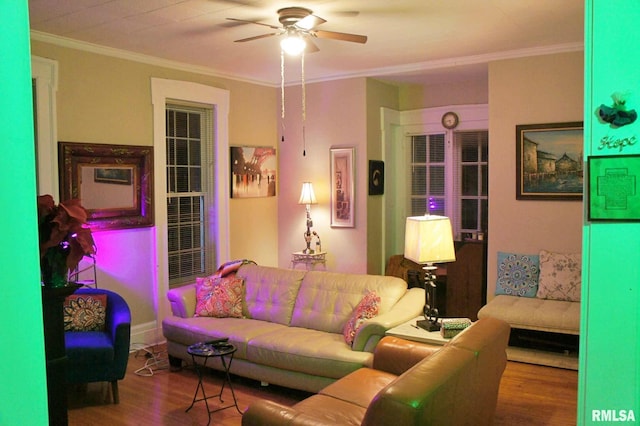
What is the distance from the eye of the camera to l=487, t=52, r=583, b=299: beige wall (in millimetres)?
5469

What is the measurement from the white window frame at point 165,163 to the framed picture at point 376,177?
66.4 inches

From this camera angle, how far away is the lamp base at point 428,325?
3984 mm

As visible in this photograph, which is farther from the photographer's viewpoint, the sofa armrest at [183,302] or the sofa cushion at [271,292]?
the sofa armrest at [183,302]

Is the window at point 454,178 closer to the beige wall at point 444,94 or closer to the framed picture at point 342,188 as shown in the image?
the beige wall at point 444,94

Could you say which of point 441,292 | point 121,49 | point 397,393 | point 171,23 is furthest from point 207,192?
point 397,393

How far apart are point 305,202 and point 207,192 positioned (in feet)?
3.80

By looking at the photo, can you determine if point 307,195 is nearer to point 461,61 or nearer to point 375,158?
point 375,158

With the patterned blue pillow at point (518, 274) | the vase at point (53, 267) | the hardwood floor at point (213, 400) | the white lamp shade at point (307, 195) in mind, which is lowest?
the hardwood floor at point (213, 400)

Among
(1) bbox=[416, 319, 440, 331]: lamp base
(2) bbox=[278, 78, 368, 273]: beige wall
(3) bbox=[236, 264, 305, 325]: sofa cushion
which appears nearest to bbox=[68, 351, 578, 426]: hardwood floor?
(3) bbox=[236, 264, 305, 325]: sofa cushion

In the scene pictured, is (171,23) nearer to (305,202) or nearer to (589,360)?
(305,202)

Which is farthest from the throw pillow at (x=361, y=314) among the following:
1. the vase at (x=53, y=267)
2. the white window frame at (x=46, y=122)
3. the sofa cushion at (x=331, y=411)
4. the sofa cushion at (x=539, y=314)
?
the white window frame at (x=46, y=122)

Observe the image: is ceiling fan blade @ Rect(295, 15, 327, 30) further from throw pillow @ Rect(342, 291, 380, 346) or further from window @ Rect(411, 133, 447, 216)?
window @ Rect(411, 133, 447, 216)

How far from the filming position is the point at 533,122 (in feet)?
18.5

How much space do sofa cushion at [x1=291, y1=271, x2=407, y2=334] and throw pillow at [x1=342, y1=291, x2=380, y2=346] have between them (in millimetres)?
70
